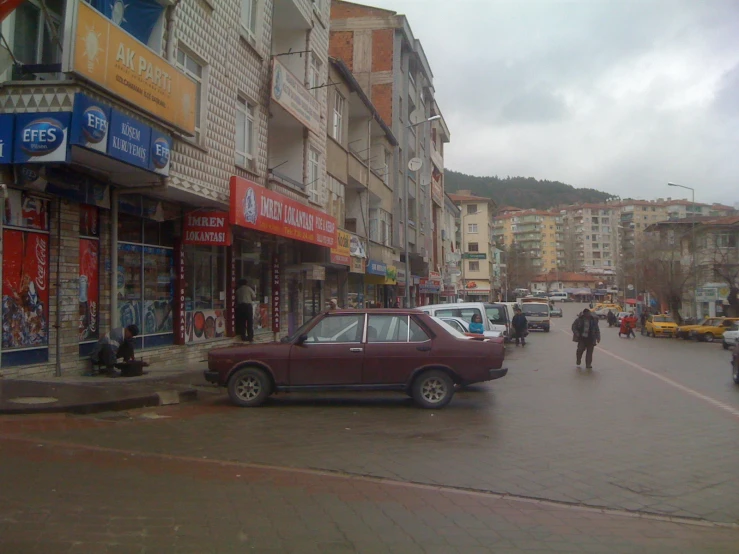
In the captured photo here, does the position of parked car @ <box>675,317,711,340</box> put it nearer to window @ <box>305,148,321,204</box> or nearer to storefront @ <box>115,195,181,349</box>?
window @ <box>305,148,321,204</box>

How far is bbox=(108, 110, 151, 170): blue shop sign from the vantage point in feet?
36.3

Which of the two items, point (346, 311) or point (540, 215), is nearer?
point (346, 311)

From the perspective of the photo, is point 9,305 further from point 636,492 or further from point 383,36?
point 383,36

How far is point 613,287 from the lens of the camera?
475 feet

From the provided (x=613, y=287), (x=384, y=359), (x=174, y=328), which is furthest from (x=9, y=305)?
(x=613, y=287)

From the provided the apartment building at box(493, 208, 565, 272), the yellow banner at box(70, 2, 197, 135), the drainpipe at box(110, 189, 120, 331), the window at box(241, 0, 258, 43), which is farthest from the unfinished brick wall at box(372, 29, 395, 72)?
the apartment building at box(493, 208, 565, 272)

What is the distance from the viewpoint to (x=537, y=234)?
165125mm

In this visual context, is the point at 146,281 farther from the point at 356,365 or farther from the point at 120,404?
the point at 356,365

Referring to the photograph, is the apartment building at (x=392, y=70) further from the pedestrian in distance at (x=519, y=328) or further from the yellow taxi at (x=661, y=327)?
the yellow taxi at (x=661, y=327)

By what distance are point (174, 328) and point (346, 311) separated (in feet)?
21.3

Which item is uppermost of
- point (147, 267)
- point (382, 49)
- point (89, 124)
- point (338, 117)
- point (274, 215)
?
point (382, 49)

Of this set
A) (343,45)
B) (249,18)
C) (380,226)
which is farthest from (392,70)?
(249,18)

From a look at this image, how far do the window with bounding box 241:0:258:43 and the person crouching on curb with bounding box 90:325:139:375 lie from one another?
9021 millimetres

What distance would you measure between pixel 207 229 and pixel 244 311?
3204mm
